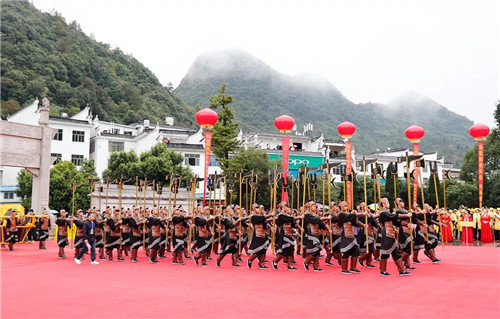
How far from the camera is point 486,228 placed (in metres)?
15.8

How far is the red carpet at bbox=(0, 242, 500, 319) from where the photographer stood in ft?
17.4

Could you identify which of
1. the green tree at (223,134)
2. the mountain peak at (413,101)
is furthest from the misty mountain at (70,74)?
the mountain peak at (413,101)

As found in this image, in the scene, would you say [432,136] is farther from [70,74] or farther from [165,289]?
[165,289]

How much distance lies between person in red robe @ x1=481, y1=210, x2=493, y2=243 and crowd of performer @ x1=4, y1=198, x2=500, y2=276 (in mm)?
6067

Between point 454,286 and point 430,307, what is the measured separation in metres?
1.66

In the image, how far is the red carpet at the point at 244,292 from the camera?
530 cm

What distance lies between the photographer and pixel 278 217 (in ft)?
31.2

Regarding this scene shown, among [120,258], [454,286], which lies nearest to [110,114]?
[120,258]

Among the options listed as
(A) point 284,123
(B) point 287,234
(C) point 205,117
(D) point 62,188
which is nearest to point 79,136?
(D) point 62,188

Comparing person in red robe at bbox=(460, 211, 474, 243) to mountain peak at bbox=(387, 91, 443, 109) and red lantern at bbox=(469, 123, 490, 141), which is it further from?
mountain peak at bbox=(387, 91, 443, 109)

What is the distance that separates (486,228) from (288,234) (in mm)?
9814

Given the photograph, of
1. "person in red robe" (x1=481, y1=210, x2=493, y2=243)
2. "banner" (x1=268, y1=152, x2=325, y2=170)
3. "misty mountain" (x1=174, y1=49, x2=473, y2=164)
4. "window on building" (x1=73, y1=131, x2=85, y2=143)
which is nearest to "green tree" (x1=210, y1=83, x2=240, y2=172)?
"banner" (x1=268, y1=152, x2=325, y2=170)

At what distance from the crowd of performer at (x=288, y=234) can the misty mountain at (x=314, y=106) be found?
52135 millimetres

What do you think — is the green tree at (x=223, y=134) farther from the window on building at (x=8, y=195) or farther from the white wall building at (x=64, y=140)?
the window on building at (x=8, y=195)
